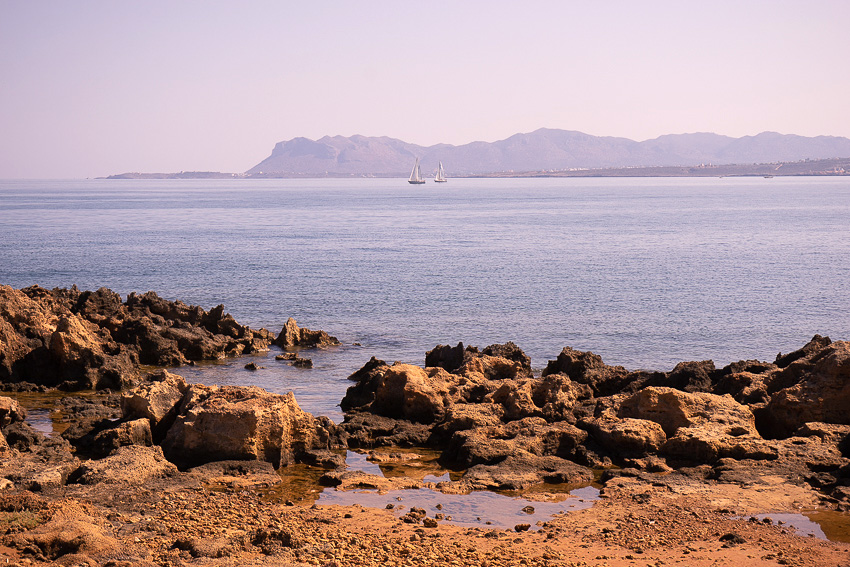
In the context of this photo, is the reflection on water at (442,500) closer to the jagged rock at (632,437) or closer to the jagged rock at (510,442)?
the jagged rock at (510,442)

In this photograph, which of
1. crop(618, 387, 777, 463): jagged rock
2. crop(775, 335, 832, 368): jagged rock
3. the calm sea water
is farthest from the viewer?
the calm sea water

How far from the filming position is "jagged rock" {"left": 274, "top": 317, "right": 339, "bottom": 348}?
27.5 m

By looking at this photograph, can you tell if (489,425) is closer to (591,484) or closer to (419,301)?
(591,484)

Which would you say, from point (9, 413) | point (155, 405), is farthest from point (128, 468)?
point (9, 413)

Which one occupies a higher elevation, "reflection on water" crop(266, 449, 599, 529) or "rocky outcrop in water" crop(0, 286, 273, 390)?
"rocky outcrop in water" crop(0, 286, 273, 390)

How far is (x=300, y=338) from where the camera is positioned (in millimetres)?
27969

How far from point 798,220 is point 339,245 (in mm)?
58436

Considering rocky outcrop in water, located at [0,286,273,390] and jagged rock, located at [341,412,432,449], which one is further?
rocky outcrop in water, located at [0,286,273,390]

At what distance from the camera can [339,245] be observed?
6688 centimetres

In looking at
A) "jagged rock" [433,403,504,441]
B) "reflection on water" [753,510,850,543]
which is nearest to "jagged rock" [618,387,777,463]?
"reflection on water" [753,510,850,543]

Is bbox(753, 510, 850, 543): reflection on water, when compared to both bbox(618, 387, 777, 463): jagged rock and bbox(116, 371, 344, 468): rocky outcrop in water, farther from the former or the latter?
bbox(116, 371, 344, 468): rocky outcrop in water

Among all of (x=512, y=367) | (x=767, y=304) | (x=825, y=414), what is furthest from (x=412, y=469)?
(x=767, y=304)

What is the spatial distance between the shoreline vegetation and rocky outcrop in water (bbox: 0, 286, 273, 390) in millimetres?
117

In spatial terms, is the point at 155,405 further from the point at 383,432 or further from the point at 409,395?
the point at 409,395
